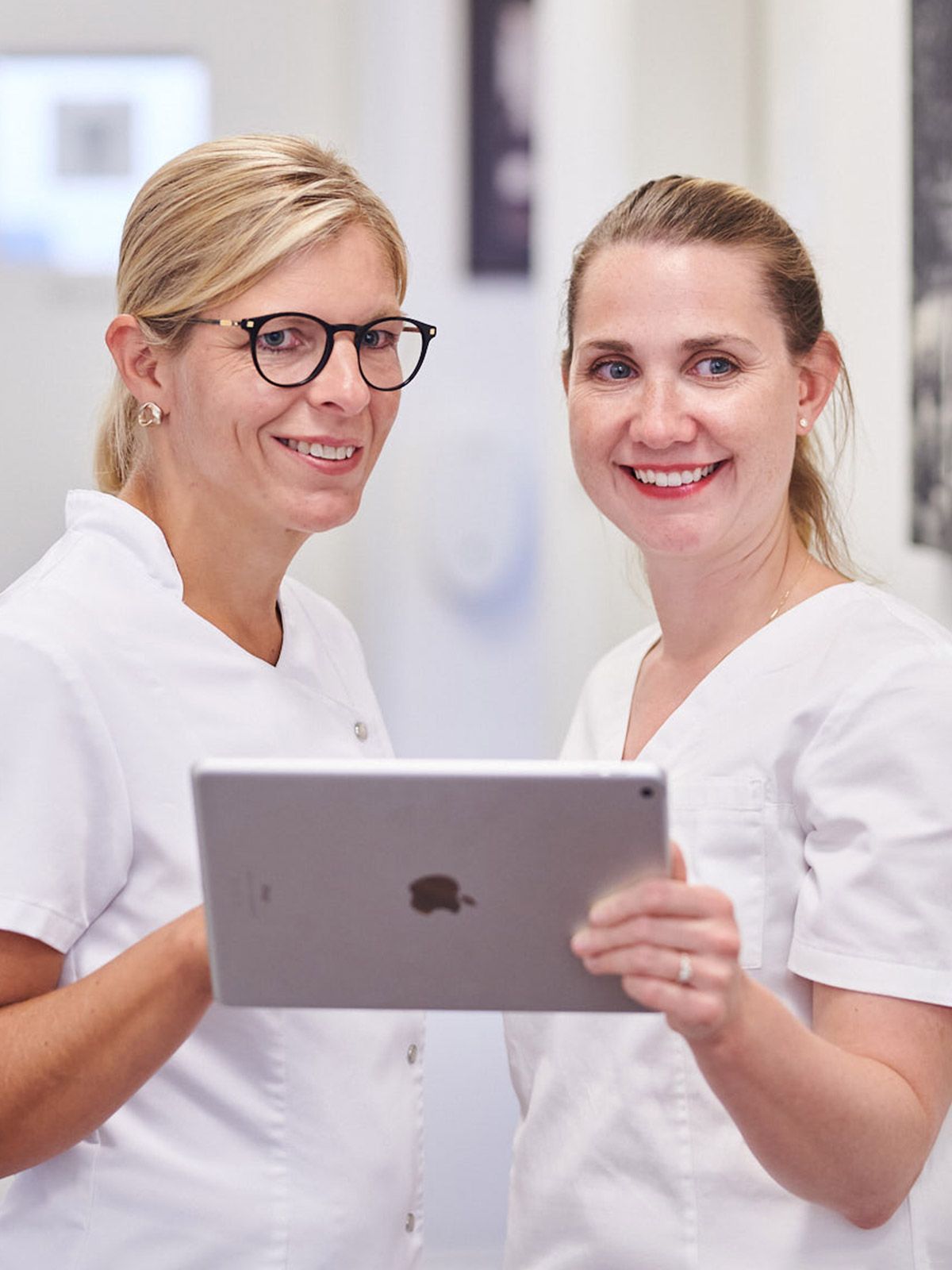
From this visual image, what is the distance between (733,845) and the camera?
1.42 metres

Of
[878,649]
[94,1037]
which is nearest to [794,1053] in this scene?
[878,649]

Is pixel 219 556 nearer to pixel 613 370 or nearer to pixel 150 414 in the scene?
pixel 150 414

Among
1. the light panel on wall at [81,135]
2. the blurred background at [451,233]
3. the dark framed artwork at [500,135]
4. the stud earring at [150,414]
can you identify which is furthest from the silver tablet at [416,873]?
the dark framed artwork at [500,135]

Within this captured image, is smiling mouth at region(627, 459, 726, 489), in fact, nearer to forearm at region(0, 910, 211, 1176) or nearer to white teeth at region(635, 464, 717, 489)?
white teeth at region(635, 464, 717, 489)

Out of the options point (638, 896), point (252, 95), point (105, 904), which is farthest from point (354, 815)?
point (252, 95)

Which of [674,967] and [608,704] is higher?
[674,967]

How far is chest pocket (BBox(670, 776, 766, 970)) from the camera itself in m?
1.40

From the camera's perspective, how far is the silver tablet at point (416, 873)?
1026 millimetres

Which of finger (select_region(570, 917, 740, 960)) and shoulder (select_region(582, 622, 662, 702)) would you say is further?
shoulder (select_region(582, 622, 662, 702))

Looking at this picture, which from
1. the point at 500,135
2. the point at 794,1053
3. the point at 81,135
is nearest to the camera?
the point at 794,1053

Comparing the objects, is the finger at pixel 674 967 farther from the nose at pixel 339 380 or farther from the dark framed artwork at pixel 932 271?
the dark framed artwork at pixel 932 271

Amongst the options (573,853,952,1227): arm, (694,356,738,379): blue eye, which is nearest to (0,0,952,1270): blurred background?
(694,356,738,379): blue eye

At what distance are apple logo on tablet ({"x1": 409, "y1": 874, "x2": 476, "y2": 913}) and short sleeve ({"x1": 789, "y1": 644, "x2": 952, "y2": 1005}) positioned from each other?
40cm

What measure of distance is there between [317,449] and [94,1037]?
24.8 inches
